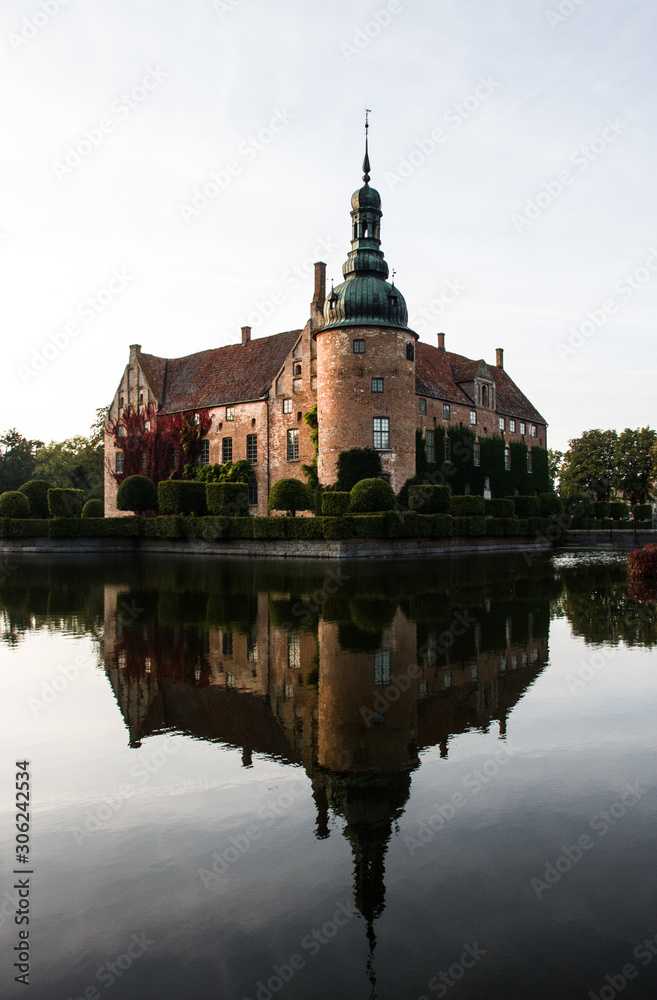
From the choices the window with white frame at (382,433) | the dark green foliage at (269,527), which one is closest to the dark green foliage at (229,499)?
the dark green foliage at (269,527)

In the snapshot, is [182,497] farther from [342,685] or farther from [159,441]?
[342,685]

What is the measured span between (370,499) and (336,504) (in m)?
1.80

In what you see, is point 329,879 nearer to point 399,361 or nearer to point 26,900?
point 26,900

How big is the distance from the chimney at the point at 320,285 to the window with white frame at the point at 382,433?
9427 mm

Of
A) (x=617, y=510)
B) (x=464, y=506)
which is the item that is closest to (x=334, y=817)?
(x=464, y=506)

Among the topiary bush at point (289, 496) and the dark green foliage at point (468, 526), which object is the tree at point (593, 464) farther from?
the topiary bush at point (289, 496)

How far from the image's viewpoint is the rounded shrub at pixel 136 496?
1671 inches

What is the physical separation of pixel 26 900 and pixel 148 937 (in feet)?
2.52

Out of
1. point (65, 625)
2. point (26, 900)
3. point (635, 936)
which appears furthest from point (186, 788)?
point (65, 625)

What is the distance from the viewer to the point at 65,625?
12562mm

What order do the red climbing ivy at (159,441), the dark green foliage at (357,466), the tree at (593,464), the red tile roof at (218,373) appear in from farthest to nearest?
the tree at (593,464), the red climbing ivy at (159,441), the red tile roof at (218,373), the dark green foliage at (357,466)

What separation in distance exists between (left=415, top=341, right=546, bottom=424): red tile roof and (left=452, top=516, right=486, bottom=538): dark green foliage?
10925mm

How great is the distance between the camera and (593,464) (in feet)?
243

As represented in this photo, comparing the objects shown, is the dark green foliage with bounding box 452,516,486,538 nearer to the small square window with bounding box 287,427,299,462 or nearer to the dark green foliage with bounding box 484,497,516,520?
the dark green foliage with bounding box 484,497,516,520
